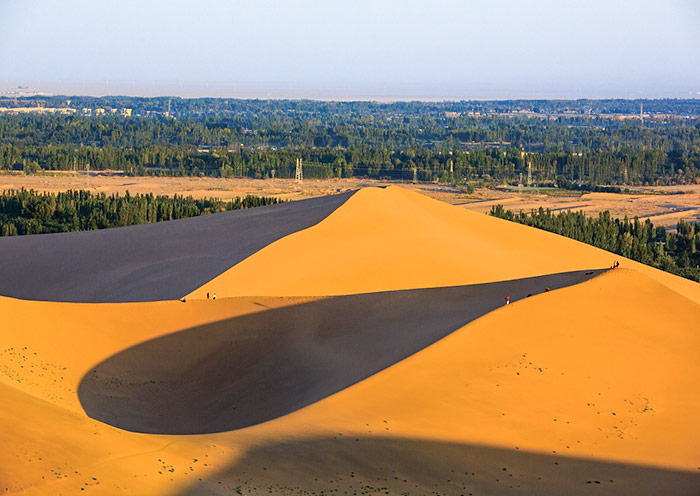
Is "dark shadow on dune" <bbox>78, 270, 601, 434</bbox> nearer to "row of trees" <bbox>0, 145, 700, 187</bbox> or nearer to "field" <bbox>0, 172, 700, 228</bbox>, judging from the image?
"field" <bbox>0, 172, 700, 228</bbox>

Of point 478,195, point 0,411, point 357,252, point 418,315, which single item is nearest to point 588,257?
point 357,252

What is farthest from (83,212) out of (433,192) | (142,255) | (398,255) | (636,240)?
(433,192)

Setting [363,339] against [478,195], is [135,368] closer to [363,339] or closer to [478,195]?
[363,339]

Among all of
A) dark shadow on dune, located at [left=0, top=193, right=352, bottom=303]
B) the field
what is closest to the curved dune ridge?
dark shadow on dune, located at [left=0, top=193, right=352, bottom=303]

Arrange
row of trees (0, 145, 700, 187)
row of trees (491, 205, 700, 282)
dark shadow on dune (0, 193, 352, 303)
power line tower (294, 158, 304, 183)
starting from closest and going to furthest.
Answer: dark shadow on dune (0, 193, 352, 303), row of trees (491, 205, 700, 282), power line tower (294, 158, 304, 183), row of trees (0, 145, 700, 187)

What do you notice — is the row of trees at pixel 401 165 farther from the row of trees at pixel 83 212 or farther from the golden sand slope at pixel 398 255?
the golden sand slope at pixel 398 255

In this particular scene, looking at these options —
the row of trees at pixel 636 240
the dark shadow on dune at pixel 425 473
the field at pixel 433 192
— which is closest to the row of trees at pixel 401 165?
the field at pixel 433 192

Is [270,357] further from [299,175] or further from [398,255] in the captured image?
[299,175]
